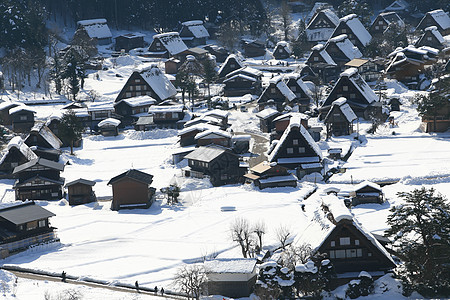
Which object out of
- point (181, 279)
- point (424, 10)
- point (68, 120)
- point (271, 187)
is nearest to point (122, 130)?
point (68, 120)

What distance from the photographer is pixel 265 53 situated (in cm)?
9762

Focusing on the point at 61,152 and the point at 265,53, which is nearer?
the point at 61,152

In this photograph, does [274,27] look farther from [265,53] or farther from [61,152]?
[61,152]

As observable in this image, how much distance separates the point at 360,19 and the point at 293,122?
158ft

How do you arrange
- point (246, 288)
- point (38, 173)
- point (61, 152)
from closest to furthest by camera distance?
point (246, 288) → point (38, 173) → point (61, 152)

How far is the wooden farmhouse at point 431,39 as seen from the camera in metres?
88.0

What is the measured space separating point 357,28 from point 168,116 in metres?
32.5

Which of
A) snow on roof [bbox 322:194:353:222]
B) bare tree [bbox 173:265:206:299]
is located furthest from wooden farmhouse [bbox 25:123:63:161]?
snow on roof [bbox 322:194:353:222]

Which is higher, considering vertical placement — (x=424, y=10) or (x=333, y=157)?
(x=424, y=10)

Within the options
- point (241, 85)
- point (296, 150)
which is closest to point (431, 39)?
point (241, 85)

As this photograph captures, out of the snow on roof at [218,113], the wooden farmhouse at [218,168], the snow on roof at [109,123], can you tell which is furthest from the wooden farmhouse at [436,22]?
the wooden farmhouse at [218,168]

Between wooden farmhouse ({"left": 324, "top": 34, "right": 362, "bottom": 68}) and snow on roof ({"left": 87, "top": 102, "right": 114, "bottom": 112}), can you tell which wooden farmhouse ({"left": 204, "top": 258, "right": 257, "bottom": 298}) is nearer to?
snow on roof ({"left": 87, "top": 102, "right": 114, "bottom": 112})

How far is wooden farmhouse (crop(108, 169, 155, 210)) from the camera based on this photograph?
49.4 meters

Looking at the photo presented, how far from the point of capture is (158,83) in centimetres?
7888
